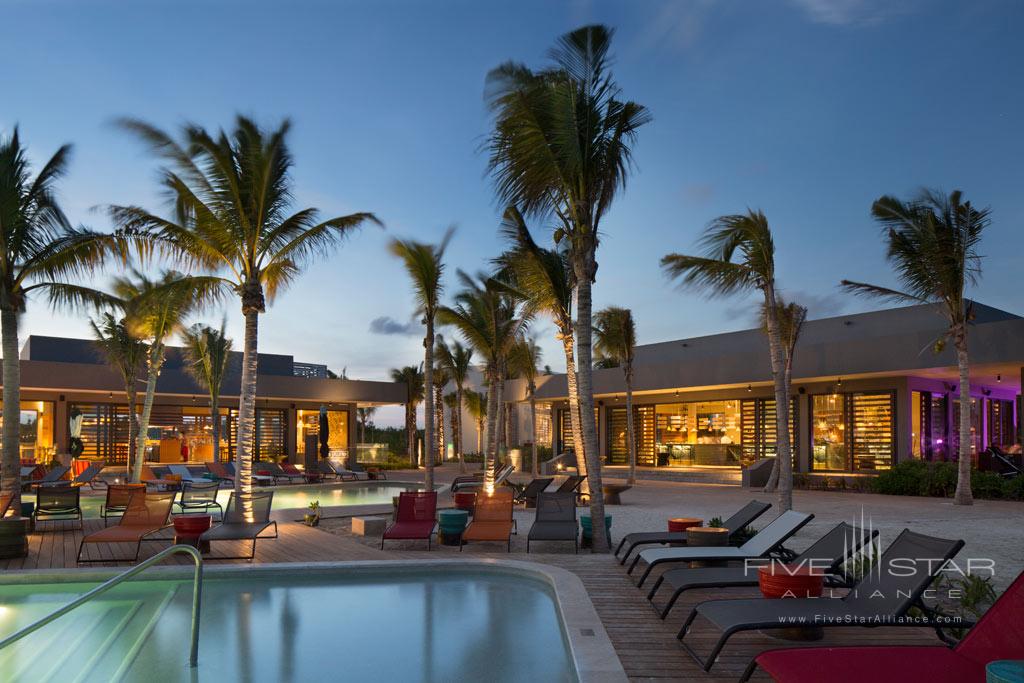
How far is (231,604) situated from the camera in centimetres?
784

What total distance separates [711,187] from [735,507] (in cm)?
981

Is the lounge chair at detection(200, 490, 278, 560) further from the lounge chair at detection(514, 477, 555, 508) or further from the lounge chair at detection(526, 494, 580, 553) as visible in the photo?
the lounge chair at detection(514, 477, 555, 508)

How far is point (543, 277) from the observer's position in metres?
14.2

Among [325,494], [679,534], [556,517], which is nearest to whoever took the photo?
[679,534]

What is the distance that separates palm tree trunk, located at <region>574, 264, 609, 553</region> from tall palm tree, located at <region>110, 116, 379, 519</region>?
185 inches

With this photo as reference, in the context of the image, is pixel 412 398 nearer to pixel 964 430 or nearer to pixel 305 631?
pixel 964 430

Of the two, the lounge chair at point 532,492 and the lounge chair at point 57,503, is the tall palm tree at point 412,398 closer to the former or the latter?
the lounge chair at point 532,492

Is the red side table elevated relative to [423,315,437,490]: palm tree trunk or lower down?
lower down

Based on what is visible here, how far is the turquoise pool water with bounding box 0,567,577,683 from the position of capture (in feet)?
19.3

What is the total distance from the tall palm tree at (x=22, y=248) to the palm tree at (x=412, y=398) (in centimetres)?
2327

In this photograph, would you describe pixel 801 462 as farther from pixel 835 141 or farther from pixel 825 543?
pixel 825 543

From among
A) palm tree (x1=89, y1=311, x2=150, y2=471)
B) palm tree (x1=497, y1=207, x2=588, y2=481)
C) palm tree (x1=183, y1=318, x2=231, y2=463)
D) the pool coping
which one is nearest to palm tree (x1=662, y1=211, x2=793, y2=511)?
palm tree (x1=497, y1=207, x2=588, y2=481)

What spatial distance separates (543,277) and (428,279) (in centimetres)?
302

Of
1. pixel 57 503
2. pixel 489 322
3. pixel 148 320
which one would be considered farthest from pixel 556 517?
pixel 148 320
